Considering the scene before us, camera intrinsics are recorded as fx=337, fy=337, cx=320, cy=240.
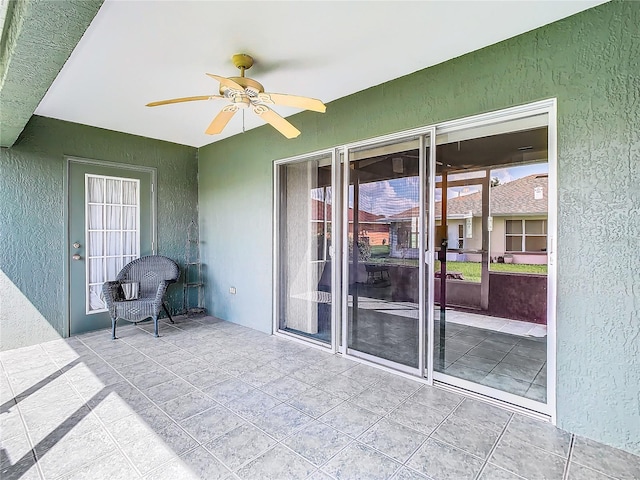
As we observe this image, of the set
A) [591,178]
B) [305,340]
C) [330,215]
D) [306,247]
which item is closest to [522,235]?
[591,178]

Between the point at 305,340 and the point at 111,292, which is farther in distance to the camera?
the point at 111,292

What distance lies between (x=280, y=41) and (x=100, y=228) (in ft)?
11.7

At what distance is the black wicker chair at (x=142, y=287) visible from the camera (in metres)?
4.05

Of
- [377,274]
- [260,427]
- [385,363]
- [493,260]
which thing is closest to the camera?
[260,427]

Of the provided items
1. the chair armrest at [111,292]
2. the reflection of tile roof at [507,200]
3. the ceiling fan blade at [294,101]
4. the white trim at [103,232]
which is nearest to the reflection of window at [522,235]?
the reflection of tile roof at [507,200]

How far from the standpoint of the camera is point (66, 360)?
3395mm

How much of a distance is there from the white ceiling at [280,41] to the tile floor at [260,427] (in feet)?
8.69

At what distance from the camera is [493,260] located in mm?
5086

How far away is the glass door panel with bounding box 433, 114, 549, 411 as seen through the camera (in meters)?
2.88

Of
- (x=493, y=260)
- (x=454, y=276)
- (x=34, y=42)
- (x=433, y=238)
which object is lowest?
(x=454, y=276)

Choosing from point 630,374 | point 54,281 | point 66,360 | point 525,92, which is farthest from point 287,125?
point 54,281

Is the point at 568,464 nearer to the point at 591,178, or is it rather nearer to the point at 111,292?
the point at 591,178

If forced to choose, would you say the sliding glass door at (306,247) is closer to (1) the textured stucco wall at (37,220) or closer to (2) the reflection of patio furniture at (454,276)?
(2) the reflection of patio furniture at (454,276)

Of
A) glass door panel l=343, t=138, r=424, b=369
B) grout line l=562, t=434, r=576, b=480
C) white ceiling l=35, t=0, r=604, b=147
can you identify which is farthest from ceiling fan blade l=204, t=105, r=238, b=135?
grout line l=562, t=434, r=576, b=480
